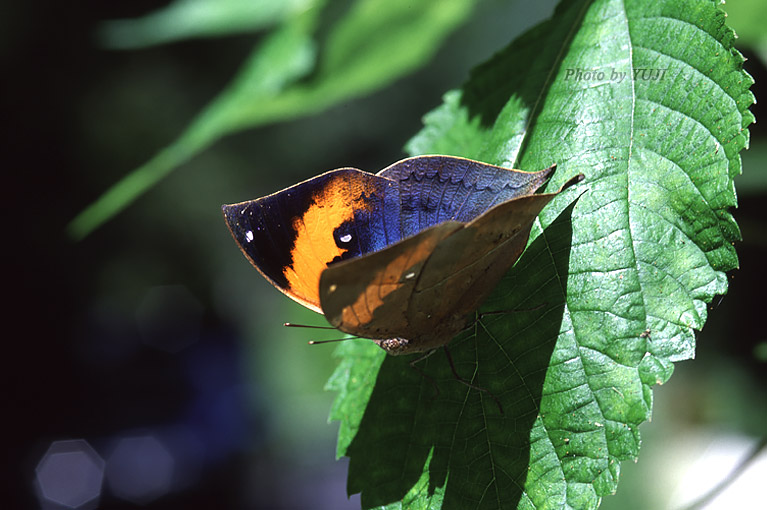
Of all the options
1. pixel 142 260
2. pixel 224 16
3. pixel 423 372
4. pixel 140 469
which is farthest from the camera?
pixel 142 260

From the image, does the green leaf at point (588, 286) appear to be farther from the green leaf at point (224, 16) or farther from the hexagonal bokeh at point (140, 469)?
the hexagonal bokeh at point (140, 469)

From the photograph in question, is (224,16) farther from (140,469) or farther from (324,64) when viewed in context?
(140,469)

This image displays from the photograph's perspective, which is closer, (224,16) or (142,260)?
(224,16)

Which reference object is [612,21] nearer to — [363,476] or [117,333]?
[363,476]

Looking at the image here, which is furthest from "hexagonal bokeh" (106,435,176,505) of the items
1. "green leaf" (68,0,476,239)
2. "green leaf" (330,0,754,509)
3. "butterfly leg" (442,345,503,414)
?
"butterfly leg" (442,345,503,414)

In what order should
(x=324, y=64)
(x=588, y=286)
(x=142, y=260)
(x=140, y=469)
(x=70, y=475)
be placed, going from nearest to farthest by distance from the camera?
(x=588, y=286)
(x=324, y=64)
(x=70, y=475)
(x=140, y=469)
(x=142, y=260)

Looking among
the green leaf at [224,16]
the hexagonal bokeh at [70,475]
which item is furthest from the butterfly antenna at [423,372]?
the hexagonal bokeh at [70,475]

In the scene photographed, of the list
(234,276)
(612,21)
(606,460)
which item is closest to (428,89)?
(234,276)

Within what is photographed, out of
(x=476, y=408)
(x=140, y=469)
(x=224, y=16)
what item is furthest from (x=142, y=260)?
(x=476, y=408)

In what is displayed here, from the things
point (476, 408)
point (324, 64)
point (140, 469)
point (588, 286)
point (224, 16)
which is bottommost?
point (140, 469)
